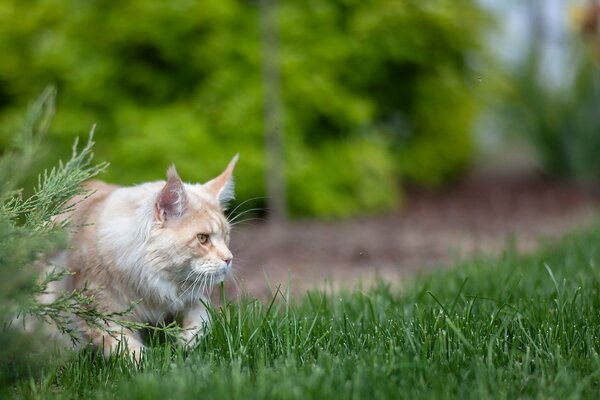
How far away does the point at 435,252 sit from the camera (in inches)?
266

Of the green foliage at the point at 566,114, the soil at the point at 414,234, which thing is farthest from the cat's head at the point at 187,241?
the green foliage at the point at 566,114

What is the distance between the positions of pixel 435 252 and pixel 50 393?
4.52 m

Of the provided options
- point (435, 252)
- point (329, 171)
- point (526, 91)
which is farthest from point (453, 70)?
point (435, 252)

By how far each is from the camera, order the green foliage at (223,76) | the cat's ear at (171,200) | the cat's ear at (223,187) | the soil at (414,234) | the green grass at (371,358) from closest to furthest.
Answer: the green grass at (371,358) < the cat's ear at (171,200) < the cat's ear at (223,187) < the soil at (414,234) < the green foliage at (223,76)

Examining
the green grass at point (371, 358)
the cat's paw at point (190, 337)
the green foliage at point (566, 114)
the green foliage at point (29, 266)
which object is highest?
the green foliage at point (566, 114)

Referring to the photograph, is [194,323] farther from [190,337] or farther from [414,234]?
[414,234]

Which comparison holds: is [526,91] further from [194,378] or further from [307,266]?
[194,378]

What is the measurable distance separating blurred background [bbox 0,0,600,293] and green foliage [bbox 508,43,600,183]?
0.09ft

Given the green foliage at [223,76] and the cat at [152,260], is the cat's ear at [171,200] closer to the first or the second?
the cat at [152,260]

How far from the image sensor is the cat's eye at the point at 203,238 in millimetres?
3117

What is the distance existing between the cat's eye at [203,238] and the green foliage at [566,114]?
27.0 feet

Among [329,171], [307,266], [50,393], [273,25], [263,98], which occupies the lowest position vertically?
[50,393]

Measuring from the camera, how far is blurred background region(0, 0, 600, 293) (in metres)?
8.10

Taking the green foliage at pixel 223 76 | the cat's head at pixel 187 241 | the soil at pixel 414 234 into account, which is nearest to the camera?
the cat's head at pixel 187 241
